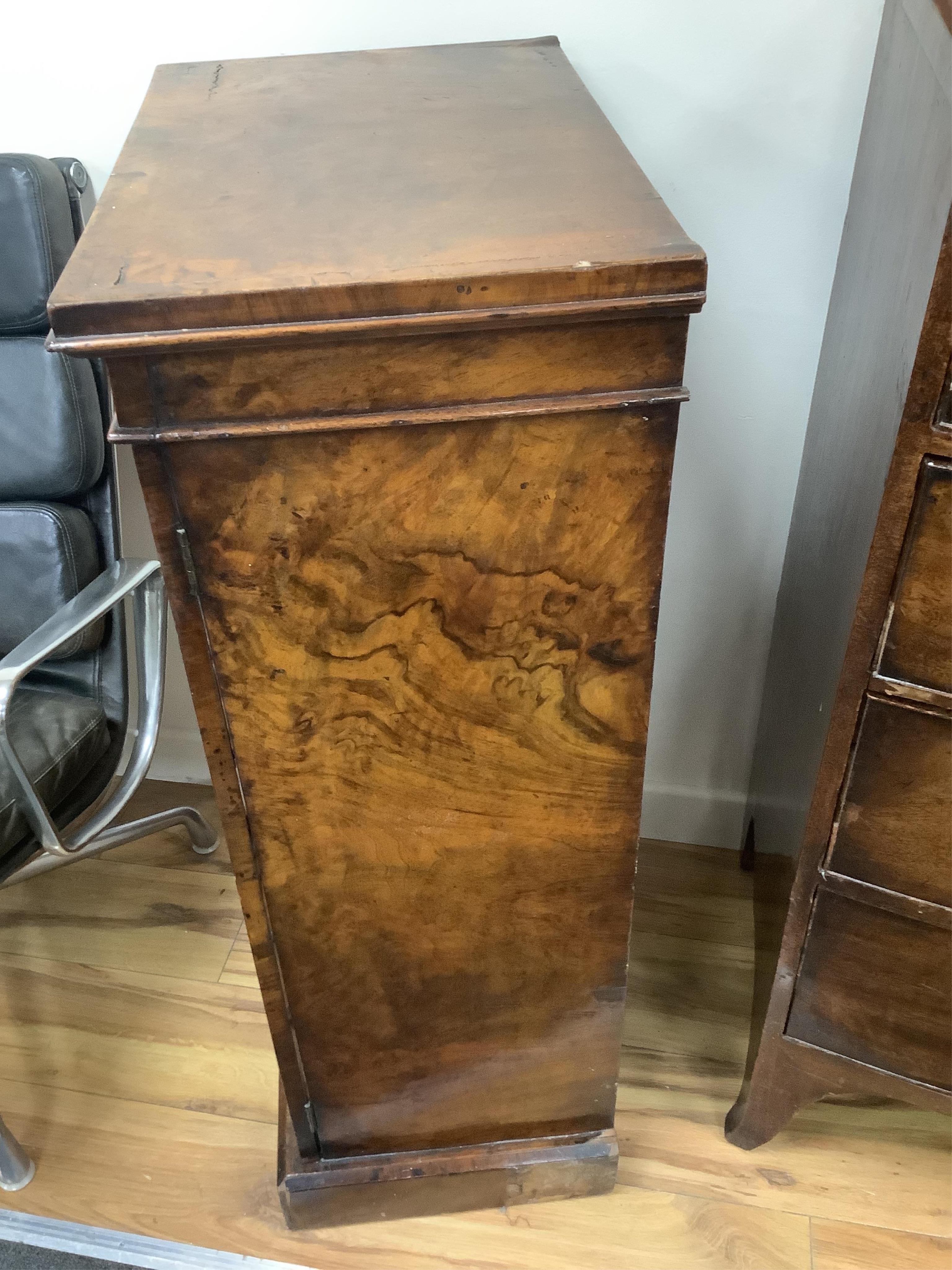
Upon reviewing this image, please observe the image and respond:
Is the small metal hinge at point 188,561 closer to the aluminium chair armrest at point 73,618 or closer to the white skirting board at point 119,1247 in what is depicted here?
the aluminium chair armrest at point 73,618

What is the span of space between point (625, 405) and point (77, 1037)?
112 centimetres

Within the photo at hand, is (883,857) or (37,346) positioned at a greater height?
(37,346)

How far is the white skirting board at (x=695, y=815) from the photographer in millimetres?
1459

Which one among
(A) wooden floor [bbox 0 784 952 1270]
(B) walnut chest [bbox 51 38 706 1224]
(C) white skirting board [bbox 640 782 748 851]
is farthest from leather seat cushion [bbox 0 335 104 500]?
(C) white skirting board [bbox 640 782 748 851]

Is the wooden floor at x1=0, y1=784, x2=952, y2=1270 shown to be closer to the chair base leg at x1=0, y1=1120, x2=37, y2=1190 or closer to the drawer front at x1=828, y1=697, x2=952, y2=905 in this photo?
the chair base leg at x1=0, y1=1120, x2=37, y2=1190

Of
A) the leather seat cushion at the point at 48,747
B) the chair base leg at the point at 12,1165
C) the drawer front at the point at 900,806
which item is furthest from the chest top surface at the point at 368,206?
the chair base leg at the point at 12,1165

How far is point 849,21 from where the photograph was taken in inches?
36.1

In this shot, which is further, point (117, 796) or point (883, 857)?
point (117, 796)

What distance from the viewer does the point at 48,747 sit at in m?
1.06

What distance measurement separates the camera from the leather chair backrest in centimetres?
100

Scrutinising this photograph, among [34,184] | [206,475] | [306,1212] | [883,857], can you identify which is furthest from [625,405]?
[306,1212]

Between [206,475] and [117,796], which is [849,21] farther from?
[117,796]

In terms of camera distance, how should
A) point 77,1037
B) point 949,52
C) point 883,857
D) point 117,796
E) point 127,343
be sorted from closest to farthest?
1. point 127,343
2. point 949,52
3. point 883,857
4. point 117,796
5. point 77,1037

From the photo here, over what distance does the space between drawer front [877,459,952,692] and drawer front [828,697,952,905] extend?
35 mm
